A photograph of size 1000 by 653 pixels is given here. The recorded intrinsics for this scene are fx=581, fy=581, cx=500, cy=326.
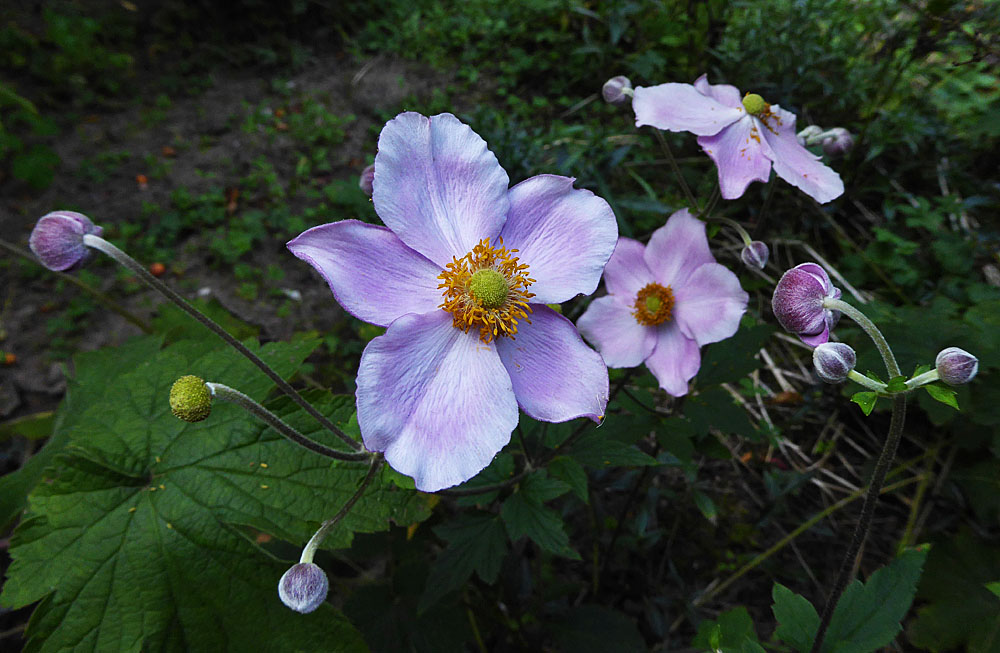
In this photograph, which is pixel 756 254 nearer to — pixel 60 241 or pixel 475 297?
pixel 475 297

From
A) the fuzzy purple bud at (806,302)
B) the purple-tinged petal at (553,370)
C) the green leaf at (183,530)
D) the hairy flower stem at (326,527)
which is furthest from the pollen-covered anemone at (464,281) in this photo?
the green leaf at (183,530)

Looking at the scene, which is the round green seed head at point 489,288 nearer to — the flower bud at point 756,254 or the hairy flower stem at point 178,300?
the hairy flower stem at point 178,300

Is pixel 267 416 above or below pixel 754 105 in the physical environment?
below

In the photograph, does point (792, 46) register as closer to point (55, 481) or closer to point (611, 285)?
point (611, 285)

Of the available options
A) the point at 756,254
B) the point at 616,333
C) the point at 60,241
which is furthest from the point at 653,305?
the point at 60,241

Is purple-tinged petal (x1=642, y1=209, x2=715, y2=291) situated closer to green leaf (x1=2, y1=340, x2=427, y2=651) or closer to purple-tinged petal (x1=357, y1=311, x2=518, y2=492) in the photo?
purple-tinged petal (x1=357, y1=311, x2=518, y2=492)

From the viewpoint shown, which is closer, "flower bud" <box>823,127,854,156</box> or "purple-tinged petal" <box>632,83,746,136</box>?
"purple-tinged petal" <box>632,83,746,136</box>

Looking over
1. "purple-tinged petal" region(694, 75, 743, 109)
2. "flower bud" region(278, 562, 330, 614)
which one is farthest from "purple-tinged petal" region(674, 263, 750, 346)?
"flower bud" region(278, 562, 330, 614)
